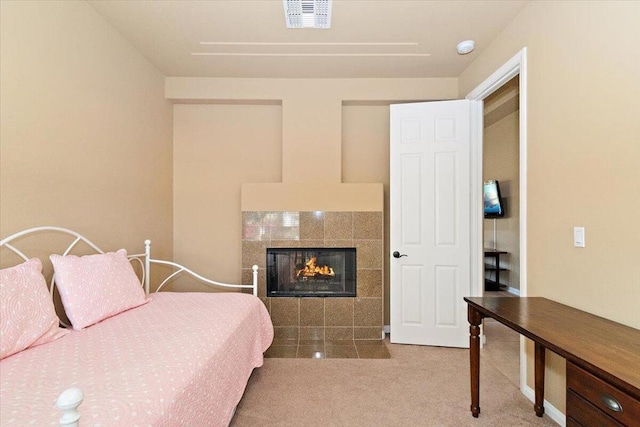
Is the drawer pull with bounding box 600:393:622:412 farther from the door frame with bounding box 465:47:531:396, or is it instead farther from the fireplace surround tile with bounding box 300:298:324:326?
the fireplace surround tile with bounding box 300:298:324:326

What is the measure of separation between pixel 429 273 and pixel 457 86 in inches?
80.2

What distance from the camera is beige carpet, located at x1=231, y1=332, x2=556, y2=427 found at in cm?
196

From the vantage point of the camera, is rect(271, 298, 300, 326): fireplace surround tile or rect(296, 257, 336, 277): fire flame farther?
rect(296, 257, 336, 277): fire flame

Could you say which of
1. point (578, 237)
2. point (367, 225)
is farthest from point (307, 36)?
point (578, 237)

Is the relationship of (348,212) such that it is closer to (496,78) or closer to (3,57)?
(496,78)

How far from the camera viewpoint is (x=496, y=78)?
8.70ft

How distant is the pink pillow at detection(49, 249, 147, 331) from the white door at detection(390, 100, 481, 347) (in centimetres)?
233

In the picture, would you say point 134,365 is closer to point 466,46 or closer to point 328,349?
point 328,349

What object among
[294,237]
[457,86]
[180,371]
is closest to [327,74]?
[457,86]

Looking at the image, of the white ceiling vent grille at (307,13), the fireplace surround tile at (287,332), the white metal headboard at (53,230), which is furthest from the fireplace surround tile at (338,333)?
the white ceiling vent grille at (307,13)

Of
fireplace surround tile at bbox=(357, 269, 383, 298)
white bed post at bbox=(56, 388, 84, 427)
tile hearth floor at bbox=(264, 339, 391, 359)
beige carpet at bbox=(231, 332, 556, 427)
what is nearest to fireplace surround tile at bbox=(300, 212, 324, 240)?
fireplace surround tile at bbox=(357, 269, 383, 298)

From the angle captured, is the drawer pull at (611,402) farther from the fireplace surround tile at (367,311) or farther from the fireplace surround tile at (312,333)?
the fireplace surround tile at (312,333)

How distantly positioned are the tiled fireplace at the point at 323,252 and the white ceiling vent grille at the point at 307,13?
1727mm

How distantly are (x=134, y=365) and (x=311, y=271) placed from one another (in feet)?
7.48
